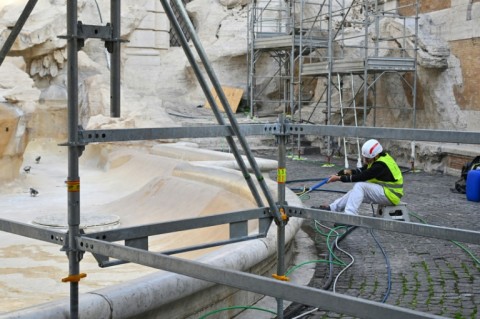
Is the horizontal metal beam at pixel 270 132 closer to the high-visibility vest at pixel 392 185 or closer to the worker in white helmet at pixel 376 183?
the worker in white helmet at pixel 376 183

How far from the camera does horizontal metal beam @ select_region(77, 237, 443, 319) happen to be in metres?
2.51

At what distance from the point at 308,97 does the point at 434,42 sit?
658 centimetres

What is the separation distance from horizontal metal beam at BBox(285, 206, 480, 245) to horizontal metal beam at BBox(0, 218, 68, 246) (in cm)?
163

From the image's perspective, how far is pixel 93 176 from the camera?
45.7ft

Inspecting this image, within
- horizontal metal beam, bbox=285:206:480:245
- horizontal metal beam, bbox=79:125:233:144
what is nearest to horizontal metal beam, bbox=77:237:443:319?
horizontal metal beam, bbox=79:125:233:144

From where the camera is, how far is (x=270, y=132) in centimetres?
502

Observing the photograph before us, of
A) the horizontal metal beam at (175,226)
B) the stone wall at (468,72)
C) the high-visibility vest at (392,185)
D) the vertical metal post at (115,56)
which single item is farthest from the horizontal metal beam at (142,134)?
the stone wall at (468,72)

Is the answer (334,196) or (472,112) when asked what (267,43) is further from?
(334,196)

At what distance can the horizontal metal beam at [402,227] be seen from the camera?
13.4 feet

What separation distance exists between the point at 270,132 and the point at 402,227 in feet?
3.81

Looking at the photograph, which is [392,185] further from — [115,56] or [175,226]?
[115,56]

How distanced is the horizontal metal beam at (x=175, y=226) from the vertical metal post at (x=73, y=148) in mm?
107

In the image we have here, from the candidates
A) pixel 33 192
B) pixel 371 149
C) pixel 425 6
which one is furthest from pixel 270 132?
pixel 425 6

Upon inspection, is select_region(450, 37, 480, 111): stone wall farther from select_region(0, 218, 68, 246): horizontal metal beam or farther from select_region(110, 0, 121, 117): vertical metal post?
select_region(0, 218, 68, 246): horizontal metal beam
